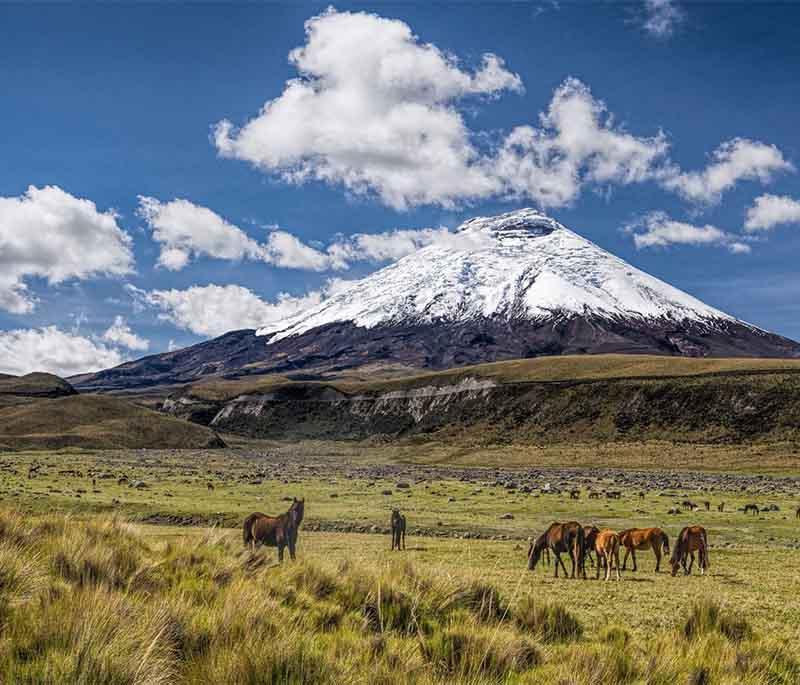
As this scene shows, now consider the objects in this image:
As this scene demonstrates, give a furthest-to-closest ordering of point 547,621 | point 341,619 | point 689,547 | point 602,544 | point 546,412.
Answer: point 546,412, point 689,547, point 602,544, point 547,621, point 341,619

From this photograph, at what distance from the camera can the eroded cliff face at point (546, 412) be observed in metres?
109

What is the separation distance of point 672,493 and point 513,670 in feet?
156

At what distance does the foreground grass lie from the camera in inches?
232

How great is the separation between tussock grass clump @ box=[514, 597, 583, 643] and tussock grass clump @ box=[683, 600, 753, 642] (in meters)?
1.55

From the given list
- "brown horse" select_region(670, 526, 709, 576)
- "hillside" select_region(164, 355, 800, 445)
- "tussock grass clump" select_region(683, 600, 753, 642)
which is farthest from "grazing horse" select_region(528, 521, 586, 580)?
"hillside" select_region(164, 355, 800, 445)

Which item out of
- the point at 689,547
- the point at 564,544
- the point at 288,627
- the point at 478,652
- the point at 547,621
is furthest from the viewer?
the point at 689,547

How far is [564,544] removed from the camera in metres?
19.2

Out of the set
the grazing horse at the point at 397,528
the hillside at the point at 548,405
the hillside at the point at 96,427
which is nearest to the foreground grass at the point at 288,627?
the grazing horse at the point at 397,528

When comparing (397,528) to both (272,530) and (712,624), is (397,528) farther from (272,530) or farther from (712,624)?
(712,624)

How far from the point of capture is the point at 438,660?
7.66 meters

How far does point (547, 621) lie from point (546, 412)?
121 metres

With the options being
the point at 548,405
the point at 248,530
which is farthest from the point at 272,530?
the point at 548,405

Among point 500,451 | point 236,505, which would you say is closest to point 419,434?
point 500,451

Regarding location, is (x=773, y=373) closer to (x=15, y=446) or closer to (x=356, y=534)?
(x=356, y=534)
